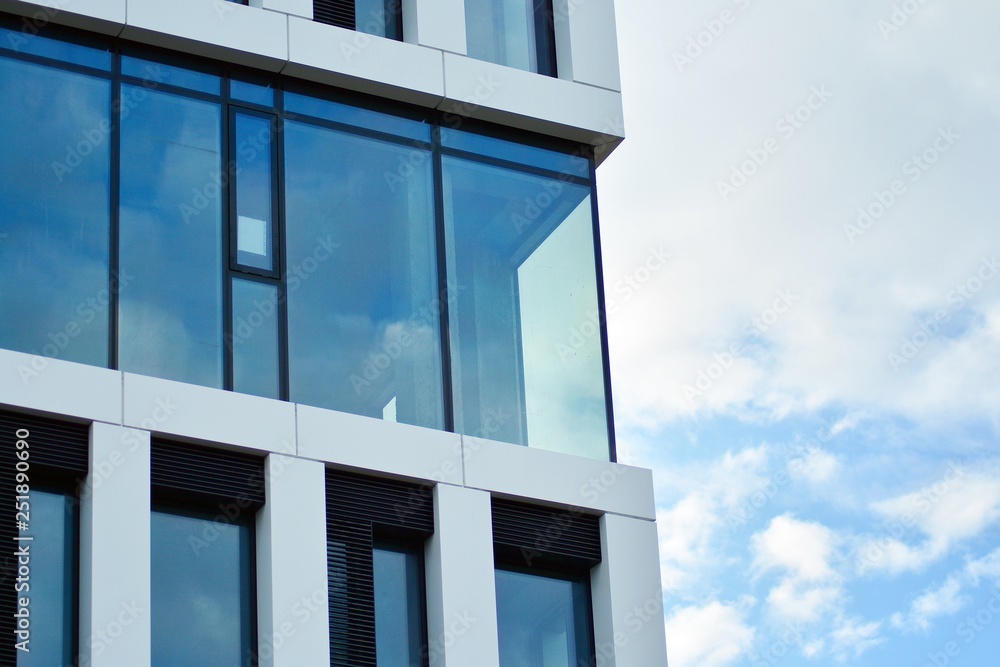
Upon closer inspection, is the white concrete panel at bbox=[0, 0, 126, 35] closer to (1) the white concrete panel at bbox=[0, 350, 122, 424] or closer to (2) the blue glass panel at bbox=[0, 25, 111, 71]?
(2) the blue glass panel at bbox=[0, 25, 111, 71]

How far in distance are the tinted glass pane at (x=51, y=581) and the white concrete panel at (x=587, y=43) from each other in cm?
823

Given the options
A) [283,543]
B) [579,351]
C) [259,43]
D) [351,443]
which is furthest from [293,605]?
[259,43]

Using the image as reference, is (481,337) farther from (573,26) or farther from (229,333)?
(573,26)

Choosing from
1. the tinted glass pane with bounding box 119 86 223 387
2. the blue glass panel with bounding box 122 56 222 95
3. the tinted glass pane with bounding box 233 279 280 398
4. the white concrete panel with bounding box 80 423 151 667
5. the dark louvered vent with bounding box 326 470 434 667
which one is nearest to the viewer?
the white concrete panel with bounding box 80 423 151 667

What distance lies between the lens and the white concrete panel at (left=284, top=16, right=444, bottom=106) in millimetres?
20719

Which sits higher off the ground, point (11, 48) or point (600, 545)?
point (11, 48)

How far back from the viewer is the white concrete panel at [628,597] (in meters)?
19.6

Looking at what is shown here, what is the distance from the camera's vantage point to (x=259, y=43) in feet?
67.1

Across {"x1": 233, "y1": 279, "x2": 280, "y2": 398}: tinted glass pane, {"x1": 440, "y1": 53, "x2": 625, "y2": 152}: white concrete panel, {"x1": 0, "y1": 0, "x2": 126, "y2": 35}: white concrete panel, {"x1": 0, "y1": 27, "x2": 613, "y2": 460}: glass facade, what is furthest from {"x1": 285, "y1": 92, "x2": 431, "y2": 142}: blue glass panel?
{"x1": 233, "y1": 279, "x2": 280, "y2": 398}: tinted glass pane

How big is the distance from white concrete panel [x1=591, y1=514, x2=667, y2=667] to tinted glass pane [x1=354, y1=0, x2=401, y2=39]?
616 centimetres

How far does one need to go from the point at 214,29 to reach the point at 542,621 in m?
7.23

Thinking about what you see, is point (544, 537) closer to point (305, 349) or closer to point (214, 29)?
point (305, 349)

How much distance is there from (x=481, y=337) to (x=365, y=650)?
3.81 meters

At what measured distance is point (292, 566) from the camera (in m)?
18.3
